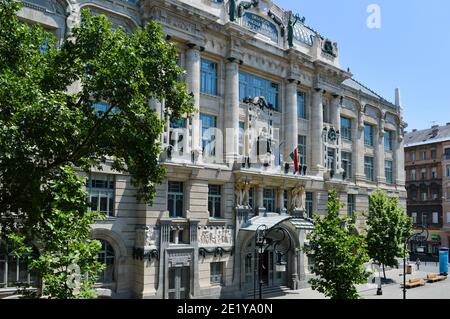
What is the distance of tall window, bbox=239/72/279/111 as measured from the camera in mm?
31964

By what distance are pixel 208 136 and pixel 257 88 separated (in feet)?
21.9

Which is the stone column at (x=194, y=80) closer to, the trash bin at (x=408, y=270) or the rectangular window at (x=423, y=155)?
the trash bin at (x=408, y=270)

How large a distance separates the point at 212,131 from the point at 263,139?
14.9 ft

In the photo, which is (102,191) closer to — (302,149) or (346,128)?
(302,149)

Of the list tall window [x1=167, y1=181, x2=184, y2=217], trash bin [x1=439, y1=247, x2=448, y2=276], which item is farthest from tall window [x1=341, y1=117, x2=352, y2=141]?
tall window [x1=167, y1=181, x2=184, y2=217]

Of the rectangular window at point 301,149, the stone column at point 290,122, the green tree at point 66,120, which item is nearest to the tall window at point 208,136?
the stone column at point 290,122

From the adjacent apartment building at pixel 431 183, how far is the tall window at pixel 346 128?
28.4 metres

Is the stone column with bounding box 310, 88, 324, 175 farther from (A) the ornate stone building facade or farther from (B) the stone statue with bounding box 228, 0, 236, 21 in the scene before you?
(B) the stone statue with bounding box 228, 0, 236, 21

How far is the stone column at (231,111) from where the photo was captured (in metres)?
29.8

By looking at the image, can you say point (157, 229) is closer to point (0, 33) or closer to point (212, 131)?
point (212, 131)

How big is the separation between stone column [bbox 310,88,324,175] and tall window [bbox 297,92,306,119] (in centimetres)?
85

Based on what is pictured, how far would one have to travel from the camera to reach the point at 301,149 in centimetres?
3634

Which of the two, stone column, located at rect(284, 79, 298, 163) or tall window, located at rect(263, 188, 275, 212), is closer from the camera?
tall window, located at rect(263, 188, 275, 212)

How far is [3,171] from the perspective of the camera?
12.8 m
